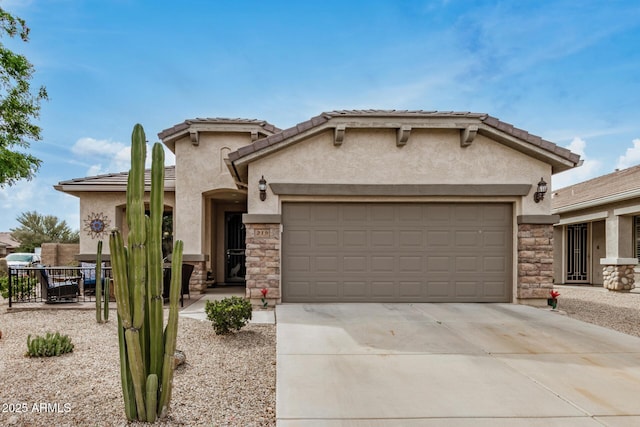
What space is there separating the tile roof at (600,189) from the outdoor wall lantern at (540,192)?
5.59 meters

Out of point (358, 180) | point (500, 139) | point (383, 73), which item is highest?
point (383, 73)

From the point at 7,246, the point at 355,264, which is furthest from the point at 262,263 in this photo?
the point at 7,246

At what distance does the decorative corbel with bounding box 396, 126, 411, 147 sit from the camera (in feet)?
27.6

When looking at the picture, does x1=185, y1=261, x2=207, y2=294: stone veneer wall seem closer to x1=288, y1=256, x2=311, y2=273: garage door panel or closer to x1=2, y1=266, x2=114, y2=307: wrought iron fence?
x1=2, y1=266, x2=114, y2=307: wrought iron fence

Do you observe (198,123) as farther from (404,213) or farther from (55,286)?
(404,213)

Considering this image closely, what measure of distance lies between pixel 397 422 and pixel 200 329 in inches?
168

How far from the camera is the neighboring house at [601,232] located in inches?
498

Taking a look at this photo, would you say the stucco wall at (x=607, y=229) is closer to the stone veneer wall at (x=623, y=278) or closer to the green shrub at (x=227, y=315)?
the stone veneer wall at (x=623, y=278)

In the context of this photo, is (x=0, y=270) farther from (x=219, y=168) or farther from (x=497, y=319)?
(x=497, y=319)

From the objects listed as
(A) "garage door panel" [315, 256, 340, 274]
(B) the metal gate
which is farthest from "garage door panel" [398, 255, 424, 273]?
(B) the metal gate

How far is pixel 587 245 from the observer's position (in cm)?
1572

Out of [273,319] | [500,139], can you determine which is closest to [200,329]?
[273,319]

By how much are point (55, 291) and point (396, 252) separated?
25.3 feet

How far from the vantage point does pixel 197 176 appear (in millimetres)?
10789
